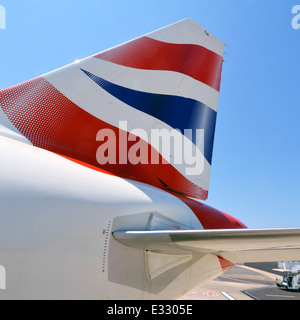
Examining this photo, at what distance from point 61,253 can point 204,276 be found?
2302 millimetres

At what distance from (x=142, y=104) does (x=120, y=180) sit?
1.58 meters

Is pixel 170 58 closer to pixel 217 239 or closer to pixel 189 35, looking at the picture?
pixel 189 35

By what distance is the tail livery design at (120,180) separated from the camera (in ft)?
7.23

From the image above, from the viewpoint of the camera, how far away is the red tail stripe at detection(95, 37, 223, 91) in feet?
14.0

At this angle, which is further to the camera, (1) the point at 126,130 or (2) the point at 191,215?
(1) the point at 126,130

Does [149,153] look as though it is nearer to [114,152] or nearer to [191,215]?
[114,152]

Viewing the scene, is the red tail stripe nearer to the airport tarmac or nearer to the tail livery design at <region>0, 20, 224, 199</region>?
the tail livery design at <region>0, 20, 224, 199</region>

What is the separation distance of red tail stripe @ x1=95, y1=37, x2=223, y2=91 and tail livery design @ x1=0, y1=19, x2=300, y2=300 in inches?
0.8

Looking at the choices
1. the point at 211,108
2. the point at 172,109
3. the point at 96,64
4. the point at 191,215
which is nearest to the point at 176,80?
the point at 172,109

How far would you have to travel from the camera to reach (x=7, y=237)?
201 cm

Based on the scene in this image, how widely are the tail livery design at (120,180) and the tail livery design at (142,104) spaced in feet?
0.06

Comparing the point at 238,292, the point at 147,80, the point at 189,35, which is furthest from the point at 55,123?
the point at 238,292

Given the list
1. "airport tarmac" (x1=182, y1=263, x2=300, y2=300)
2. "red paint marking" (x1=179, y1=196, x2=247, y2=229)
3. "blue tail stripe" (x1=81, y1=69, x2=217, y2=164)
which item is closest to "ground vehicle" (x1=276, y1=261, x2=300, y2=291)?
"airport tarmac" (x1=182, y1=263, x2=300, y2=300)
